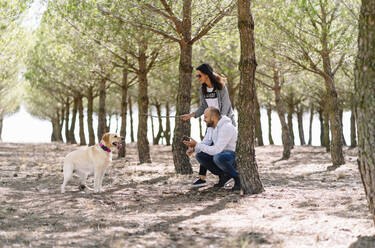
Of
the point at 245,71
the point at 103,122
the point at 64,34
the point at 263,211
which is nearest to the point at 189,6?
the point at 245,71

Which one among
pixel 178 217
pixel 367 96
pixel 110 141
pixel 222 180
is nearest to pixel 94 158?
pixel 110 141

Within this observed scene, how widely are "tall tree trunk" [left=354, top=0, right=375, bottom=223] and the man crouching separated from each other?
303 centimetres

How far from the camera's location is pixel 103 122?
20328 millimetres

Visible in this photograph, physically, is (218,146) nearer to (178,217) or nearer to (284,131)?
(178,217)

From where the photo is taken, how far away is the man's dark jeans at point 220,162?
282 inches

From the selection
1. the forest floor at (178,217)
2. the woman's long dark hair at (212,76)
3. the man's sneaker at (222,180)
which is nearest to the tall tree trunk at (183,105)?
the forest floor at (178,217)

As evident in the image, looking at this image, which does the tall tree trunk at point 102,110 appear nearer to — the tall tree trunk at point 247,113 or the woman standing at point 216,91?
the woman standing at point 216,91

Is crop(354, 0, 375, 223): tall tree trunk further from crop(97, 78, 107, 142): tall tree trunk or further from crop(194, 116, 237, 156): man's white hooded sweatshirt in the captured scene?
crop(97, 78, 107, 142): tall tree trunk

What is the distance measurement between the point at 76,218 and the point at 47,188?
3361mm

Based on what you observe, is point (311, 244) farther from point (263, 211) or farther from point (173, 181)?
point (173, 181)

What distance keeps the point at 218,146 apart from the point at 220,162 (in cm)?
34

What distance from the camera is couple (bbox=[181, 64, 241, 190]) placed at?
7.05 m

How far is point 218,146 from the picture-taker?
7020 millimetres

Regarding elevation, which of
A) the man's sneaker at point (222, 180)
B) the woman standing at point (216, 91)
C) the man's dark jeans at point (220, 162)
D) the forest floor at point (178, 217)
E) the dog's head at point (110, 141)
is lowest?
the forest floor at point (178, 217)
